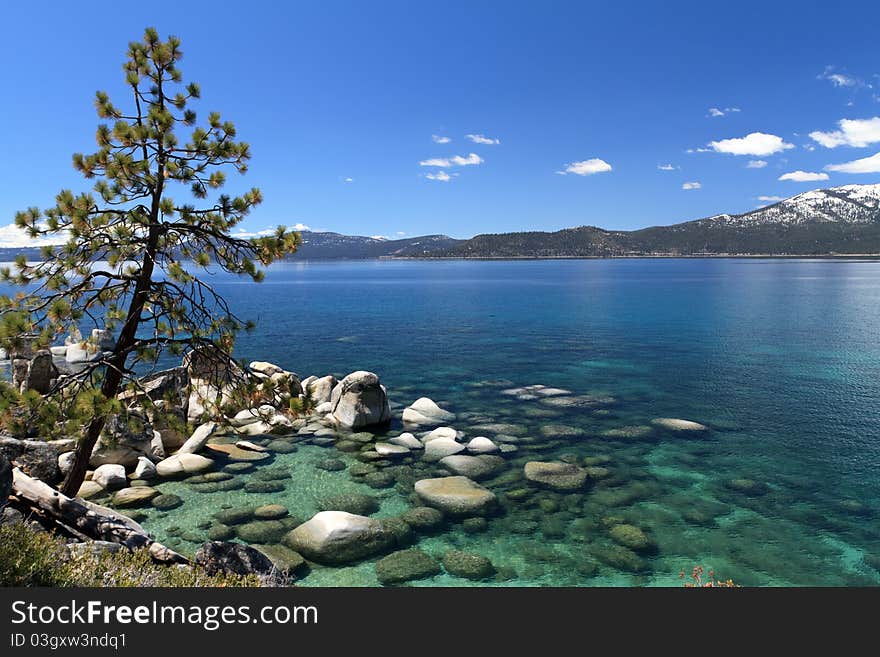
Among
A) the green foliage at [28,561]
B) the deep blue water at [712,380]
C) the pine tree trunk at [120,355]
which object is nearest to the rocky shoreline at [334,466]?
the pine tree trunk at [120,355]

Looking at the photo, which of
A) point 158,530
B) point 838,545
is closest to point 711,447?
point 838,545

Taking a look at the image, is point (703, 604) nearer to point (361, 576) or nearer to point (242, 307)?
point (361, 576)

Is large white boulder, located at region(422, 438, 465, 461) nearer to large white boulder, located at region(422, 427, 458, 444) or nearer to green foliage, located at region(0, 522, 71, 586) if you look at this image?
large white boulder, located at region(422, 427, 458, 444)

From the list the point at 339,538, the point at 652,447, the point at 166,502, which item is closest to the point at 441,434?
the point at 339,538

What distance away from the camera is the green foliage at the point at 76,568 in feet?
29.0

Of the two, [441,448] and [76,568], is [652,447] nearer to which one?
[441,448]

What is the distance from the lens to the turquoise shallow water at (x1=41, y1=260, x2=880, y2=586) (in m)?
15.8

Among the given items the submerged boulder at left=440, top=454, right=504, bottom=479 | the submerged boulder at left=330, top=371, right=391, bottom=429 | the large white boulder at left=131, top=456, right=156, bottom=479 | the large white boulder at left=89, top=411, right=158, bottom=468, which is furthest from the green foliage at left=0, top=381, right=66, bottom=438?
the submerged boulder at left=330, top=371, right=391, bottom=429

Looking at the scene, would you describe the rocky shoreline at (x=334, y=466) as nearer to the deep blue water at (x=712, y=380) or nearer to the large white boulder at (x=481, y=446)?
the large white boulder at (x=481, y=446)

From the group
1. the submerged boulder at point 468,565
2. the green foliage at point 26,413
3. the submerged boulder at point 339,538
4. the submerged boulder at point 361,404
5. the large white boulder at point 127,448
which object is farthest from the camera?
the submerged boulder at point 361,404

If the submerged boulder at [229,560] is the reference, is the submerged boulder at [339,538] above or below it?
below

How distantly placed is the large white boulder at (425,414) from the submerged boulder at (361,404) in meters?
1.48

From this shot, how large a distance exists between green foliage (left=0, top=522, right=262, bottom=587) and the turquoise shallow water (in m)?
4.62

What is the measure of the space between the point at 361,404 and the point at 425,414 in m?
4.21
